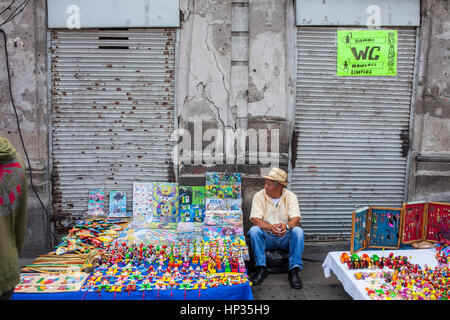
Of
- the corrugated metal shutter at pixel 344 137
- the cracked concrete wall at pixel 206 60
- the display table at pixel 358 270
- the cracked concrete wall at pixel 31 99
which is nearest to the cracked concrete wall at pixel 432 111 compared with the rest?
the corrugated metal shutter at pixel 344 137

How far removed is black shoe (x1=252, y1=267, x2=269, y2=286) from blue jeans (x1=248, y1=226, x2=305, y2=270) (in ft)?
0.23

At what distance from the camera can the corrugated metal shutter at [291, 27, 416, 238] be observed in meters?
5.42

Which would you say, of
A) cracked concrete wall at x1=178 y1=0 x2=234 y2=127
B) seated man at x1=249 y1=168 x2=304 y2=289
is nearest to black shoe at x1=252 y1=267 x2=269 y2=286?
seated man at x1=249 y1=168 x2=304 y2=289

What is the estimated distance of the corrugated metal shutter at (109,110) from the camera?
5246mm

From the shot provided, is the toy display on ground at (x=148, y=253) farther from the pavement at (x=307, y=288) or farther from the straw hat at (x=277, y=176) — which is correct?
the straw hat at (x=277, y=176)

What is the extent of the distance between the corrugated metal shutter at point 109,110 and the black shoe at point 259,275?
78.6 inches

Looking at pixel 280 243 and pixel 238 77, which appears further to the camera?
pixel 238 77

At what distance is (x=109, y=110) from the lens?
5.34 metres

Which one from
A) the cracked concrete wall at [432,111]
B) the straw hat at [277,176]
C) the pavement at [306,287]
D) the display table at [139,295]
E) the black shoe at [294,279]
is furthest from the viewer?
the cracked concrete wall at [432,111]

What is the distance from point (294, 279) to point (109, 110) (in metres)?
3.63

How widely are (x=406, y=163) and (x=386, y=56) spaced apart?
1.74m

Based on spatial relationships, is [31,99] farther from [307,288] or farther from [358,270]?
[358,270]

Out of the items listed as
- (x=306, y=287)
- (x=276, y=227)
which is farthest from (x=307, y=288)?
(x=276, y=227)

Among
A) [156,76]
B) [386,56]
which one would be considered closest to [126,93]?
[156,76]
